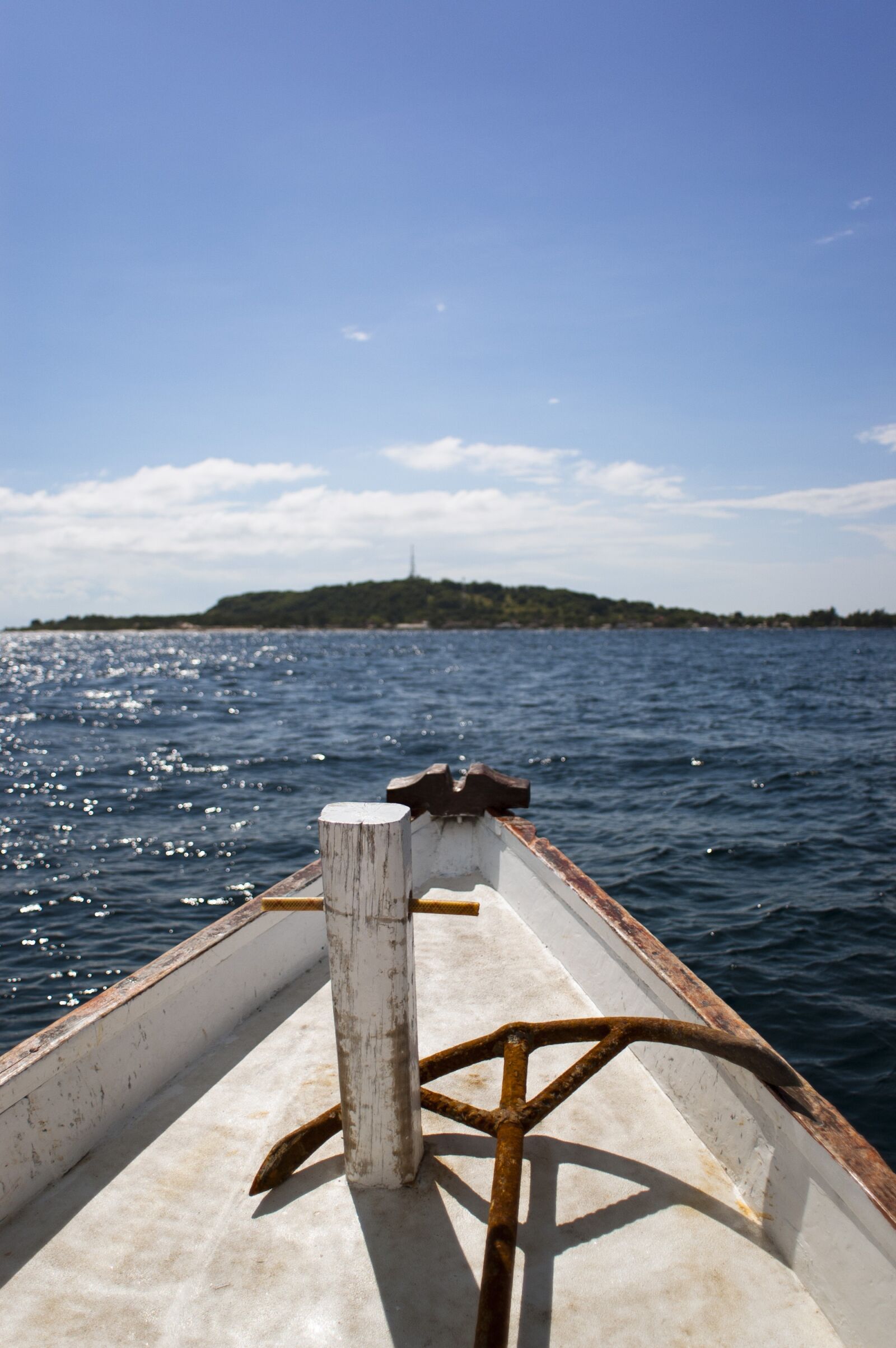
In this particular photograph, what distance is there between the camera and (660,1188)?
9.52 feet

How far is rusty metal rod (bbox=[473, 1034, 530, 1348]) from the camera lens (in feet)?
6.64

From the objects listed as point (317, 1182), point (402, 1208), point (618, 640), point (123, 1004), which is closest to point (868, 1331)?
point (402, 1208)

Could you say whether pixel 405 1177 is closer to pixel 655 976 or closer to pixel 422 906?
pixel 422 906

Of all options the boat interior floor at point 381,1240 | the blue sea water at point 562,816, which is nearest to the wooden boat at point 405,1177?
the boat interior floor at point 381,1240

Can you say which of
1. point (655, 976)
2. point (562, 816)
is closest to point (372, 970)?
point (655, 976)

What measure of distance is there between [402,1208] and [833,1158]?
142cm

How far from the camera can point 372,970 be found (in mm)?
2600

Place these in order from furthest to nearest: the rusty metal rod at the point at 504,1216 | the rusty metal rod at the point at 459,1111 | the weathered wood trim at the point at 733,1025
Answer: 1. the rusty metal rod at the point at 459,1111
2. the weathered wood trim at the point at 733,1025
3. the rusty metal rod at the point at 504,1216

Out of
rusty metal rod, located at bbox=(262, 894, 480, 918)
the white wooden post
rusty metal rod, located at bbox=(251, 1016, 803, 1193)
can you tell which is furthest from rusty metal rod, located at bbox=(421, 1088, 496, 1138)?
rusty metal rod, located at bbox=(262, 894, 480, 918)

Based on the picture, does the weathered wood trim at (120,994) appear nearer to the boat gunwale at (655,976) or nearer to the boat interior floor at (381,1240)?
the boat gunwale at (655,976)

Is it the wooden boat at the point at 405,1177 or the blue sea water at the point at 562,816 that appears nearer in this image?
the wooden boat at the point at 405,1177

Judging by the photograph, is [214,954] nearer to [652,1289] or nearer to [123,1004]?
[123,1004]

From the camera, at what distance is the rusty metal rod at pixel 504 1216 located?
2025 mm

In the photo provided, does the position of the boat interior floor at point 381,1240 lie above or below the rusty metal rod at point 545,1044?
below
